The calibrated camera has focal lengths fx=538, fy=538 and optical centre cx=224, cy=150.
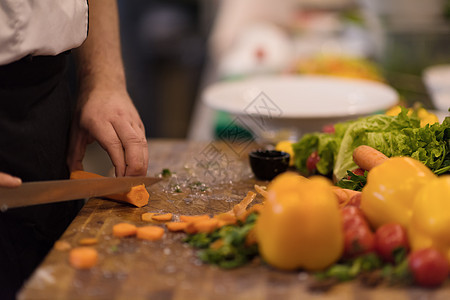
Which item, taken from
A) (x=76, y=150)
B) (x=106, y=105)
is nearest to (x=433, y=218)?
(x=106, y=105)

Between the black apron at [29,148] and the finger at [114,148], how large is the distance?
0.71ft

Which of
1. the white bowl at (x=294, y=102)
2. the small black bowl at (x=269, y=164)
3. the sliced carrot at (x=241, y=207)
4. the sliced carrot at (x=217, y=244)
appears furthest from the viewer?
the white bowl at (x=294, y=102)

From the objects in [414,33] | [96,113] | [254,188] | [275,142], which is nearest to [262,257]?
[254,188]

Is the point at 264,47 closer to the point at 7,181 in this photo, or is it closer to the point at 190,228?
the point at 190,228

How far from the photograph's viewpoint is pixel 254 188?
6.41 feet

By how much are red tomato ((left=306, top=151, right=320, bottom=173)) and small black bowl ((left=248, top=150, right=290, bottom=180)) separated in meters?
0.08

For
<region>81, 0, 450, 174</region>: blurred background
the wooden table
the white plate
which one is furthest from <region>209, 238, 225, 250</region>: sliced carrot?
<region>81, 0, 450, 174</region>: blurred background

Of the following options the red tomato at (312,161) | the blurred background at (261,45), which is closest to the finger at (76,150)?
the red tomato at (312,161)

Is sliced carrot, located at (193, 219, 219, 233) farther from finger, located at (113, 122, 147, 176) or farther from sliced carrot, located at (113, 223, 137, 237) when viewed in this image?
finger, located at (113, 122, 147, 176)

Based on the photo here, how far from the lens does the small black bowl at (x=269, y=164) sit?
79.2 inches

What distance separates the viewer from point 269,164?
201 cm

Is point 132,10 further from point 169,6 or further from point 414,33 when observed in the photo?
point 414,33

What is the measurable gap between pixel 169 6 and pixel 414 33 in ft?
19.4

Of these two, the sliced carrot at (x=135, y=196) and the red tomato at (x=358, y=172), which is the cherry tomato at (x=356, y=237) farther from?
the sliced carrot at (x=135, y=196)
